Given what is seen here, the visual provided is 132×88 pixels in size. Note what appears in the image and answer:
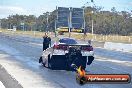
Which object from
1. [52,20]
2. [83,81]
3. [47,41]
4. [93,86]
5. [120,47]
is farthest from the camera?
[52,20]

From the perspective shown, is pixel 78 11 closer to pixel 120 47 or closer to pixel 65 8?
pixel 65 8

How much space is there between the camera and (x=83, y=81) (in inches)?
193

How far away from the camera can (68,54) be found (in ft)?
48.8

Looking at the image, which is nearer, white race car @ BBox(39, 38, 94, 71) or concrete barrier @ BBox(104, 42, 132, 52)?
white race car @ BBox(39, 38, 94, 71)

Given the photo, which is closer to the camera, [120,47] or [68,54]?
[68,54]

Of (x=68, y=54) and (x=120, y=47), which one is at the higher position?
(x=68, y=54)

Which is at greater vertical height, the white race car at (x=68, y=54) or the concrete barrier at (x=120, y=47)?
the white race car at (x=68, y=54)

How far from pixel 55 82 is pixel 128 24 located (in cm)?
10544

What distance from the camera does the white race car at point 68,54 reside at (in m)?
14.6

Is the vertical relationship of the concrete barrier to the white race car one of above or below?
below

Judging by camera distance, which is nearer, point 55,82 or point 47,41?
point 55,82

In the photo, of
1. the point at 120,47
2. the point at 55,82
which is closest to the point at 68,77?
the point at 55,82

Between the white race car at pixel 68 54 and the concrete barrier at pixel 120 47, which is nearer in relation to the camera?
the white race car at pixel 68 54

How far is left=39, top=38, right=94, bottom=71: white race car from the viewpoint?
14.6 metres
